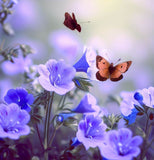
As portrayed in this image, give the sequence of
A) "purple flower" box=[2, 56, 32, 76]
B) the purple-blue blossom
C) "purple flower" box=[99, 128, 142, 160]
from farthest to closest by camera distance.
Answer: "purple flower" box=[2, 56, 32, 76]
the purple-blue blossom
"purple flower" box=[99, 128, 142, 160]

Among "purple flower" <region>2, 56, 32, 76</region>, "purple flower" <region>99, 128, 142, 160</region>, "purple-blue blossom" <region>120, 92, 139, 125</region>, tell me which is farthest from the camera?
"purple flower" <region>2, 56, 32, 76</region>

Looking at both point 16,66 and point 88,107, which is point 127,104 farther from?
point 16,66

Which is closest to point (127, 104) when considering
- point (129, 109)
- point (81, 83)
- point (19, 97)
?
point (129, 109)

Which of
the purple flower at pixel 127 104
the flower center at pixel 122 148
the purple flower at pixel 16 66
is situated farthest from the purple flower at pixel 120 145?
the purple flower at pixel 16 66

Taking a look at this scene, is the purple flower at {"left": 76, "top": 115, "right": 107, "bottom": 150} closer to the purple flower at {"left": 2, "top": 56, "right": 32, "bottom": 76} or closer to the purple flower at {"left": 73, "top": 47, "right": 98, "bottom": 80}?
the purple flower at {"left": 73, "top": 47, "right": 98, "bottom": 80}

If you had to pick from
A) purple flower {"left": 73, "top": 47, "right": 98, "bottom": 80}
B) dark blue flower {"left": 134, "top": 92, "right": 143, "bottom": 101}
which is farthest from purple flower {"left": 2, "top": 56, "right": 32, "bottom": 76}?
dark blue flower {"left": 134, "top": 92, "right": 143, "bottom": 101}

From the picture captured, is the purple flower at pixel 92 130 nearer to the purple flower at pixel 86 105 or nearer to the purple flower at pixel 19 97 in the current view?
the purple flower at pixel 86 105

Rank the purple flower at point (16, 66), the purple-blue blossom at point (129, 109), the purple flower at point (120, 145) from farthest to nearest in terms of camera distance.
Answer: the purple flower at point (16, 66)
the purple-blue blossom at point (129, 109)
the purple flower at point (120, 145)
